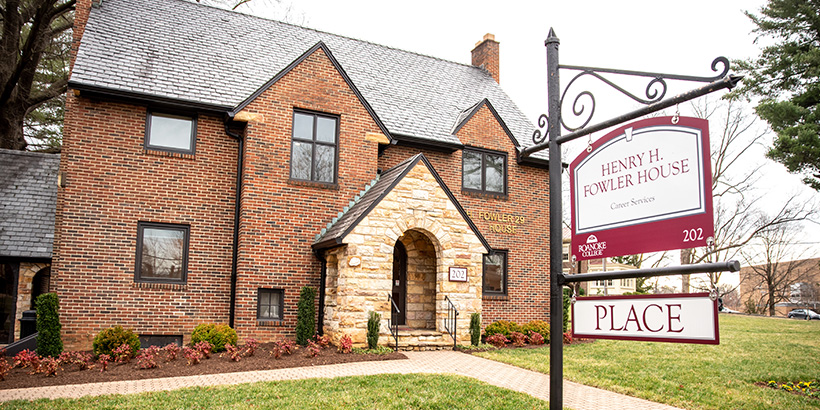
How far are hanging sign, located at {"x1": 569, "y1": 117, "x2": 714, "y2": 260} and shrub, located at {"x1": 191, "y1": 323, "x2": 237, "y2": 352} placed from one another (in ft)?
30.4

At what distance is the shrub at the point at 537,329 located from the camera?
1560cm

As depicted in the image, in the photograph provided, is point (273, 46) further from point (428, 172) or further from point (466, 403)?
point (466, 403)

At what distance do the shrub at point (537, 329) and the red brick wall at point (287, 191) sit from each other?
20.0ft

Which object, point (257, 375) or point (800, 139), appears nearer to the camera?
point (257, 375)

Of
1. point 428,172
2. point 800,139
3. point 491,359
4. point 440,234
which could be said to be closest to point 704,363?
point 491,359

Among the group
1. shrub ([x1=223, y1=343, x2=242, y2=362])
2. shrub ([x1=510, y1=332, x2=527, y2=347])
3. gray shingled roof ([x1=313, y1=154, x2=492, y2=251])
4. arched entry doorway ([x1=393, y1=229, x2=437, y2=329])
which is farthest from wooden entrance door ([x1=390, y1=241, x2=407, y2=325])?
shrub ([x1=223, y1=343, x2=242, y2=362])

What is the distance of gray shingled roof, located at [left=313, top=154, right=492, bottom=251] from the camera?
484 inches

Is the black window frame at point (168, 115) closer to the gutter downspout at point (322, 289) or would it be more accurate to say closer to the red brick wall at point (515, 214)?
the gutter downspout at point (322, 289)

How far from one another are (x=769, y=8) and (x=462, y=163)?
8617 mm

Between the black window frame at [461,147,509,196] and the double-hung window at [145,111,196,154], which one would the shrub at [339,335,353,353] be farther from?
the black window frame at [461,147,509,196]

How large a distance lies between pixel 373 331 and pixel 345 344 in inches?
27.7

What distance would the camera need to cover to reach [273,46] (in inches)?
656

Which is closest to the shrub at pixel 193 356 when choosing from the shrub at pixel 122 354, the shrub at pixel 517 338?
the shrub at pixel 122 354

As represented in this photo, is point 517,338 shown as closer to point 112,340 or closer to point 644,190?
point 112,340
